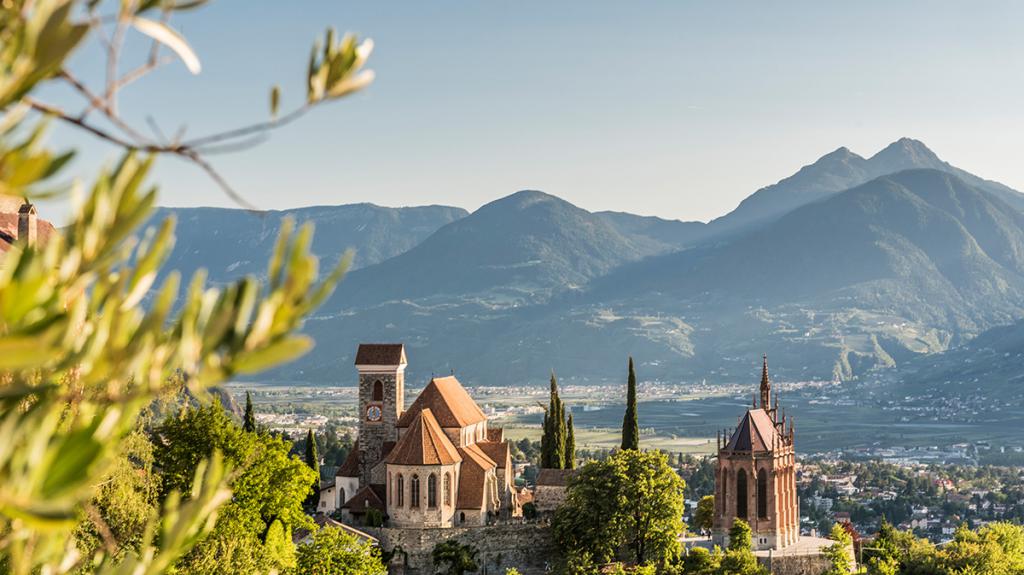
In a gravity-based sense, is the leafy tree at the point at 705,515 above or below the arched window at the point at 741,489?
below

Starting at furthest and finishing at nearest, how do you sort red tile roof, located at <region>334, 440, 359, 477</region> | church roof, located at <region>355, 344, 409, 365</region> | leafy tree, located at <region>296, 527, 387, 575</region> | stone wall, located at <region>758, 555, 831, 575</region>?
1. red tile roof, located at <region>334, 440, 359, 477</region>
2. church roof, located at <region>355, 344, 409, 365</region>
3. stone wall, located at <region>758, 555, 831, 575</region>
4. leafy tree, located at <region>296, 527, 387, 575</region>

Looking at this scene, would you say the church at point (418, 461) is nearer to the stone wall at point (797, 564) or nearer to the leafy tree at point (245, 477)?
the leafy tree at point (245, 477)

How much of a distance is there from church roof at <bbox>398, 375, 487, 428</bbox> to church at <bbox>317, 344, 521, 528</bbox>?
0.04 meters

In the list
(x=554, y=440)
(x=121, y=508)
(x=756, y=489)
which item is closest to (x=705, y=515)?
(x=756, y=489)

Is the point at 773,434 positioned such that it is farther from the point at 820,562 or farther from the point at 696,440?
the point at 696,440

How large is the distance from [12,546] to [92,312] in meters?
0.89

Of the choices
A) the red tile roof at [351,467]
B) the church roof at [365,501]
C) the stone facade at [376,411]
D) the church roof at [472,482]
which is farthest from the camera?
the red tile roof at [351,467]

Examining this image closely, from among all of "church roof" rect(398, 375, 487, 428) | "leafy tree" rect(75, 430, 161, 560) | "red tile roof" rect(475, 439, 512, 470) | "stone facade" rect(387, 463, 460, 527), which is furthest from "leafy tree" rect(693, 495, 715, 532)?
"leafy tree" rect(75, 430, 161, 560)

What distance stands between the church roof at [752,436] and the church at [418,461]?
9.12 m

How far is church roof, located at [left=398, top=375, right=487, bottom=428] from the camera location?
4847 centimetres

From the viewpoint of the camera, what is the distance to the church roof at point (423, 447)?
146 ft

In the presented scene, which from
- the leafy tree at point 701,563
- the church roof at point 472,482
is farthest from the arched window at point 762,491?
the church roof at point 472,482

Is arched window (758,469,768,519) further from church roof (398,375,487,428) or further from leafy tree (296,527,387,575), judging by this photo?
leafy tree (296,527,387,575)

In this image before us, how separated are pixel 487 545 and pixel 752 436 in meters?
13.3
